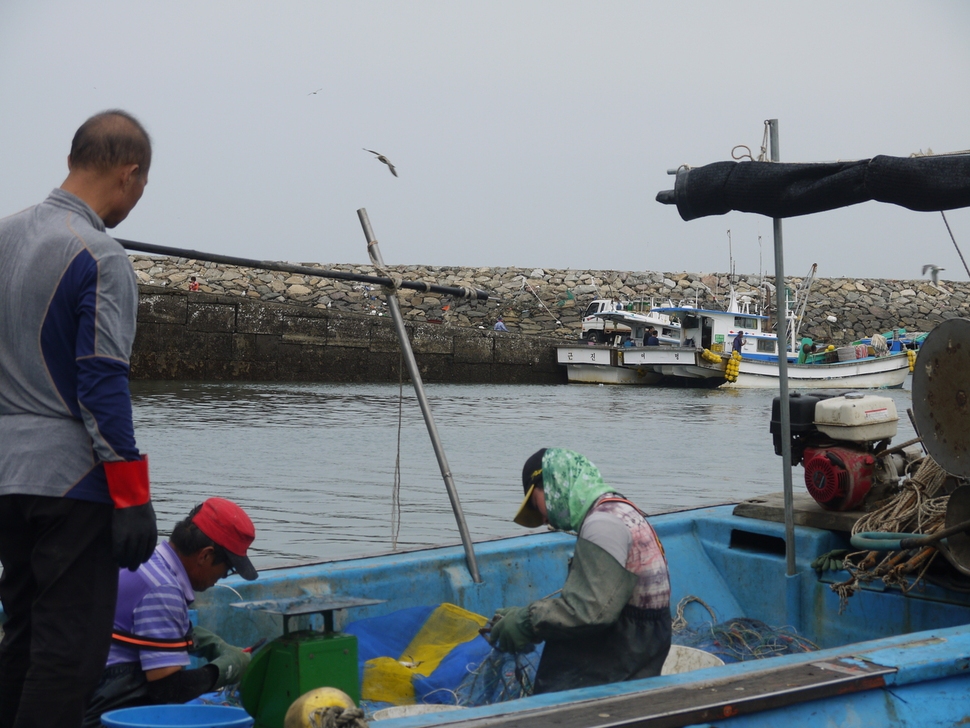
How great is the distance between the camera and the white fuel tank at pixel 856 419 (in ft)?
14.9

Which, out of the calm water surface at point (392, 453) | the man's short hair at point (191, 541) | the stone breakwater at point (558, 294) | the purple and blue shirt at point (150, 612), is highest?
the stone breakwater at point (558, 294)

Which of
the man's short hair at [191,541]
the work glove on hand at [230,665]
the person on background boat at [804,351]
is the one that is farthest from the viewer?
the person on background boat at [804,351]

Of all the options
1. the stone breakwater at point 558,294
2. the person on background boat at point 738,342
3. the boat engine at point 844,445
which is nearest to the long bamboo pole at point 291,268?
the boat engine at point 844,445

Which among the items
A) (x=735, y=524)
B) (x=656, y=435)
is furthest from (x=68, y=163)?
(x=656, y=435)

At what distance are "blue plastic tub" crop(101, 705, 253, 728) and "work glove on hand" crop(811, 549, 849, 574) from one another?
280 centimetres

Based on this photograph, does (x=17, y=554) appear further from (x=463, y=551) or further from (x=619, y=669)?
(x=463, y=551)

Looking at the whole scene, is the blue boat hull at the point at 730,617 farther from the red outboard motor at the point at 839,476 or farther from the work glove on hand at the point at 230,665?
the work glove on hand at the point at 230,665

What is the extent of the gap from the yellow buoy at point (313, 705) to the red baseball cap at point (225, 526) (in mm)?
565

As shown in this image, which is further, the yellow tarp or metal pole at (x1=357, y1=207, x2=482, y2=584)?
metal pole at (x1=357, y1=207, x2=482, y2=584)

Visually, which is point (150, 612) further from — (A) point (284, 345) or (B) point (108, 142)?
(A) point (284, 345)

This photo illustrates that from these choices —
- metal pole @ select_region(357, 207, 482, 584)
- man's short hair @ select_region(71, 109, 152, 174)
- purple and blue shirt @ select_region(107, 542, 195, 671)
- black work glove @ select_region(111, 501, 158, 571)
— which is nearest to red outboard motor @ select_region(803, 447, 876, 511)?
metal pole @ select_region(357, 207, 482, 584)

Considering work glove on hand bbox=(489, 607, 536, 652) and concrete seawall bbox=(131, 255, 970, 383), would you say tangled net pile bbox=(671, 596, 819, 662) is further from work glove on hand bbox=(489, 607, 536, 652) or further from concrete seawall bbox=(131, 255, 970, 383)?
concrete seawall bbox=(131, 255, 970, 383)

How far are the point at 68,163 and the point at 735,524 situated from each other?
3.65 meters

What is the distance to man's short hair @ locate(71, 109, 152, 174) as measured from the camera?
2156 millimetres
